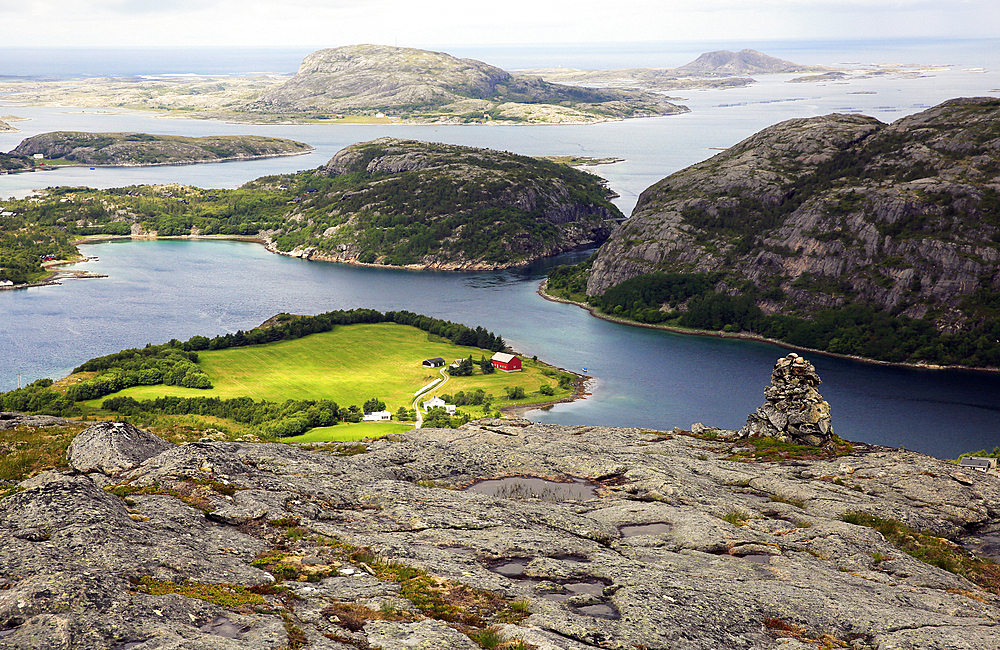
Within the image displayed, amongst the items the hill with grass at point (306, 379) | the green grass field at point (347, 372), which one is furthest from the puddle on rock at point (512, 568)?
the green grass field at point (347, 372)

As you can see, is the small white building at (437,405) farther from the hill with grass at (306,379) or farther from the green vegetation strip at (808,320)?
the green vegetation strip at (808,320)

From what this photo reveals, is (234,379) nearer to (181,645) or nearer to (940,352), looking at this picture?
(181,645)

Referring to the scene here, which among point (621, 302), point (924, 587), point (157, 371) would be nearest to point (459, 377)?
point (157, 371)

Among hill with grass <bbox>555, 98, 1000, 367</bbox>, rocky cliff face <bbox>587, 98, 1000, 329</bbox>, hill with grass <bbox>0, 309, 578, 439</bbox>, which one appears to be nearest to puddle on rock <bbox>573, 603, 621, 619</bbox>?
hill with grass <bbox>0, 309, 578, 439</bbox>

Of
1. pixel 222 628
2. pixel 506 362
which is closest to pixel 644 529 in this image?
pixel 222 628

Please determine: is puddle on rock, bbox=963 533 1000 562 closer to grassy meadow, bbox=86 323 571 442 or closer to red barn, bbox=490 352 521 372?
grassy meadow, bbox=86 323 571 442

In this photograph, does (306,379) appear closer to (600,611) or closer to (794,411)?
(794,411)
